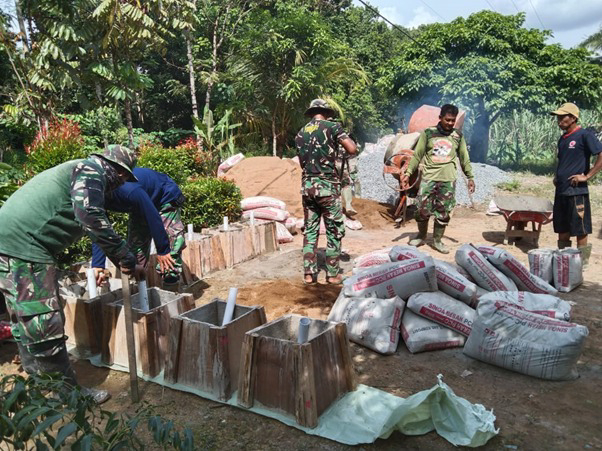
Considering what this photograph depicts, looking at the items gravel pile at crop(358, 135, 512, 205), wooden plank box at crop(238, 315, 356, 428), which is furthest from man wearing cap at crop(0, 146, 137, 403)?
gravel pile at crop(358, 135, 512, 205)

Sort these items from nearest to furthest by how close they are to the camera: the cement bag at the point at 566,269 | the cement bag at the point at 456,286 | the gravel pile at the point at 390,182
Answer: the cement bag at the point at 456,286 < the cement bag at the point at 566,269 < the gravel pile at the point at 390,182

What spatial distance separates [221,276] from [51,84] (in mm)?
4921

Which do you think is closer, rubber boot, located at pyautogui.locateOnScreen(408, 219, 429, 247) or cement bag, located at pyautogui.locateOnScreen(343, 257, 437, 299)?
cement bag, located at pyautogui.locateOnScreen(343, 257, 437, 299)

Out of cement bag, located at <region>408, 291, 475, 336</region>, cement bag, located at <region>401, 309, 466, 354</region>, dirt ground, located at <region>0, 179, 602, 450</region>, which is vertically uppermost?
cement bag, located at <region>408, 291, 475, 336</region>

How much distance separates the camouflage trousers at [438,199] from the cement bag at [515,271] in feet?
5.77

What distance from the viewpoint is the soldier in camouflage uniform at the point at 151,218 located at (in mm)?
3441

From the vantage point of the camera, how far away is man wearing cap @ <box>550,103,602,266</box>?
16.1 feet

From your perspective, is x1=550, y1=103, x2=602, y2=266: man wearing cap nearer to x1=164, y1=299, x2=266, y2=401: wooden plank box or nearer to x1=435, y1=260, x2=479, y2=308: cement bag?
x1=435, y1=260, x2=479, y2=308: cement bag

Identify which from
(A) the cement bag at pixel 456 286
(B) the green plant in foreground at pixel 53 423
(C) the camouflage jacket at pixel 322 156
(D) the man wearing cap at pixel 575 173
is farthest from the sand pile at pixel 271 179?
(B) the green plant in foreground at pixel 53 423

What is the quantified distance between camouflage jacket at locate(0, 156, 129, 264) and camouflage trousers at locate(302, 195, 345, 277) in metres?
2.41

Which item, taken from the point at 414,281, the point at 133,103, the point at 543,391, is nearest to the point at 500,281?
the point at 414,281

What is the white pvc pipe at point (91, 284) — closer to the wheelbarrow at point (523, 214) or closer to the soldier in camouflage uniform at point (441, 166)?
the soldier in camouflage uniform at point (441, 166)

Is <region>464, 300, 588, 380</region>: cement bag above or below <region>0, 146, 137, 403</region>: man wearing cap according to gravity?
below

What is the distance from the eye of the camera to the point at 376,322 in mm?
3299
